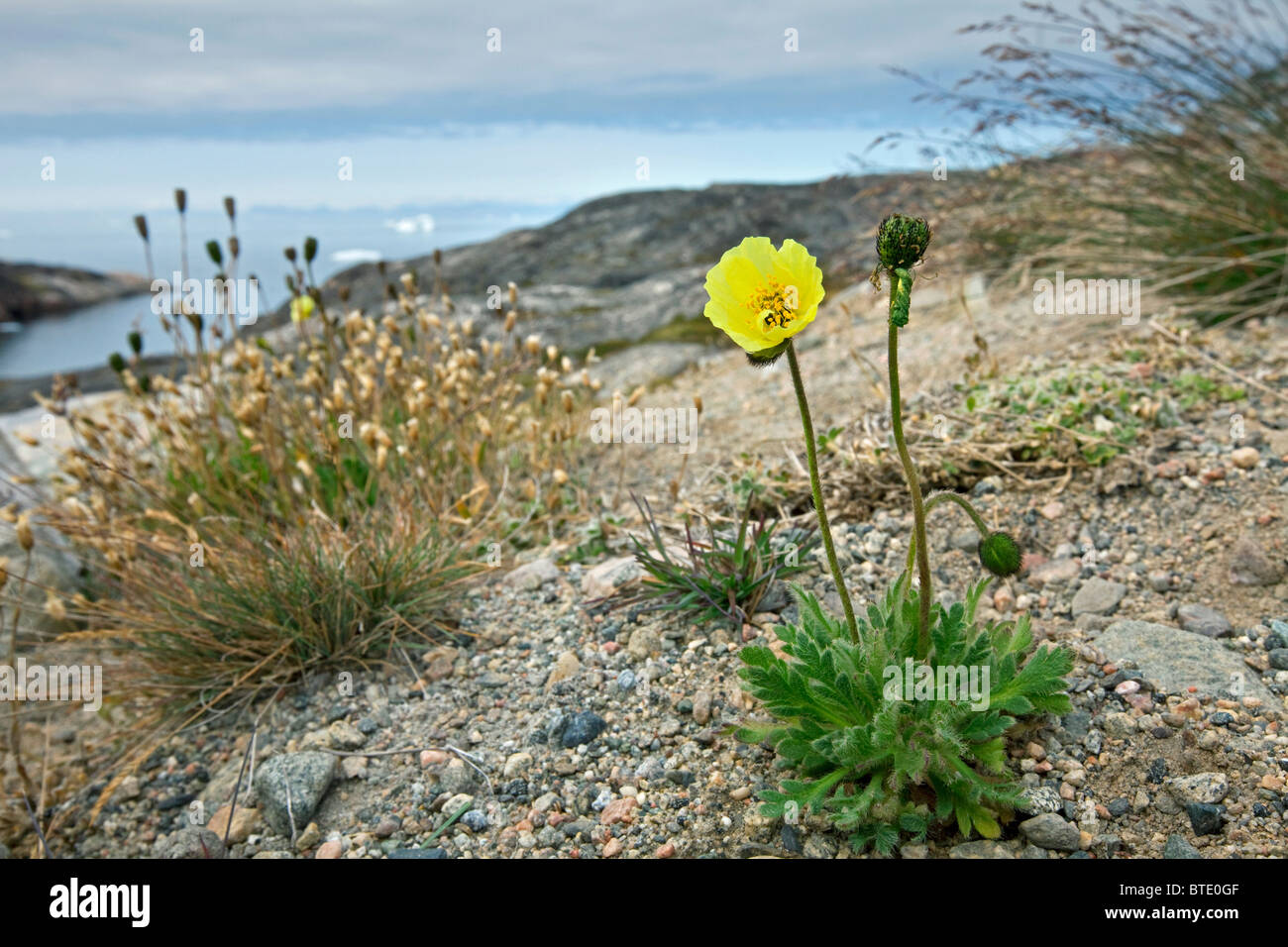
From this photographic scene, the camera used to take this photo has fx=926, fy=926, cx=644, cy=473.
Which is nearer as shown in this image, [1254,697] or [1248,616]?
[1254,697]

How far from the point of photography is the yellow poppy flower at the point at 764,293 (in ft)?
5.71

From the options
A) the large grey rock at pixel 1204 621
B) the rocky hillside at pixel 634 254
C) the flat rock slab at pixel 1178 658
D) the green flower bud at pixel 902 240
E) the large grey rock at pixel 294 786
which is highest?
the rocky hillside at pixel 634 254

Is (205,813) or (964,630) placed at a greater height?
(964,630)

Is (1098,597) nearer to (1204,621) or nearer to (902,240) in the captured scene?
(1204,621)

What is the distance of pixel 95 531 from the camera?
11.4ft

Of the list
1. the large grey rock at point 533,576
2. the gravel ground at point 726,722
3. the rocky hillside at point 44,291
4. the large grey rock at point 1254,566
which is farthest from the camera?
the rocky hillside at point 44,291

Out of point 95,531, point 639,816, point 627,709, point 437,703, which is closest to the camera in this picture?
point 639,816

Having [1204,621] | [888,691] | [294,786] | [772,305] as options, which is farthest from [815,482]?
[294,786]

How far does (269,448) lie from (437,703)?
1.39 m

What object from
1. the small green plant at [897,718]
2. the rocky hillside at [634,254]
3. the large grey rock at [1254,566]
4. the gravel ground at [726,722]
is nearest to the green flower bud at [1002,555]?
the small green plant at [897,718]

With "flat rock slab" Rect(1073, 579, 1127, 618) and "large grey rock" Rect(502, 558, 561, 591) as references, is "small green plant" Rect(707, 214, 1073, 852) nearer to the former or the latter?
"flat rock slab" Rect(1073, 579, 1127, 618)

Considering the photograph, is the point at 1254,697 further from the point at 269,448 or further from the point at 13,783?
the point at 13,783

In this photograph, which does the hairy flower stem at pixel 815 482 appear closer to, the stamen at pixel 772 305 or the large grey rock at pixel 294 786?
the stamen at pixel 772 305
